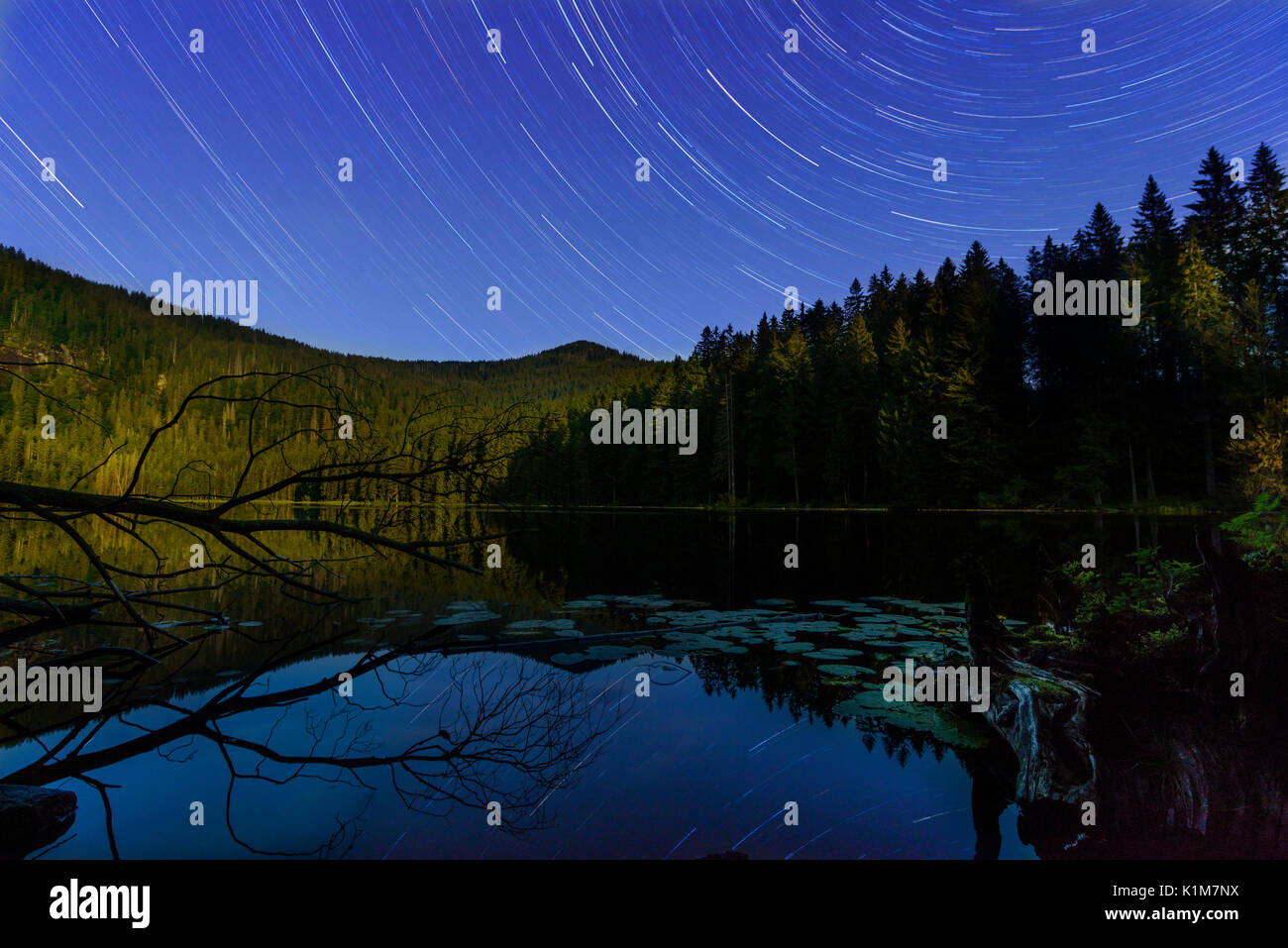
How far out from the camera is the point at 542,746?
556 centimetres

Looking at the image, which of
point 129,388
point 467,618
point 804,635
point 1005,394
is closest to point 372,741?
point 467,618

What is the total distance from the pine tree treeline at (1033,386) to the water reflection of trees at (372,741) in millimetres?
17745

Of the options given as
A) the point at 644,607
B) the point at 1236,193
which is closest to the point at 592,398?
the point at 1236,193

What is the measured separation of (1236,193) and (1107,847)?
57051 millimetres

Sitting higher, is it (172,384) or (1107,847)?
(172,384)

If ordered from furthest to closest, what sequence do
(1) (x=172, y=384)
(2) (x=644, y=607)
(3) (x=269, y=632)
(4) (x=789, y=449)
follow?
(1) (x=172, y=384)
(4) (x=789, y=449)
(2) (x=644, y=607)
(3) (x=269, y=632)

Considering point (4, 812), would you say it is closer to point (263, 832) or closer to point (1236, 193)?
point (263, 832)

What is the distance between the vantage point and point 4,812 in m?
3.79

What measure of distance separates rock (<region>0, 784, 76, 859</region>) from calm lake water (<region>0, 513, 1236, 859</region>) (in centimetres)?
13

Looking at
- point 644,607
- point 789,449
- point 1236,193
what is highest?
point 1236,193
